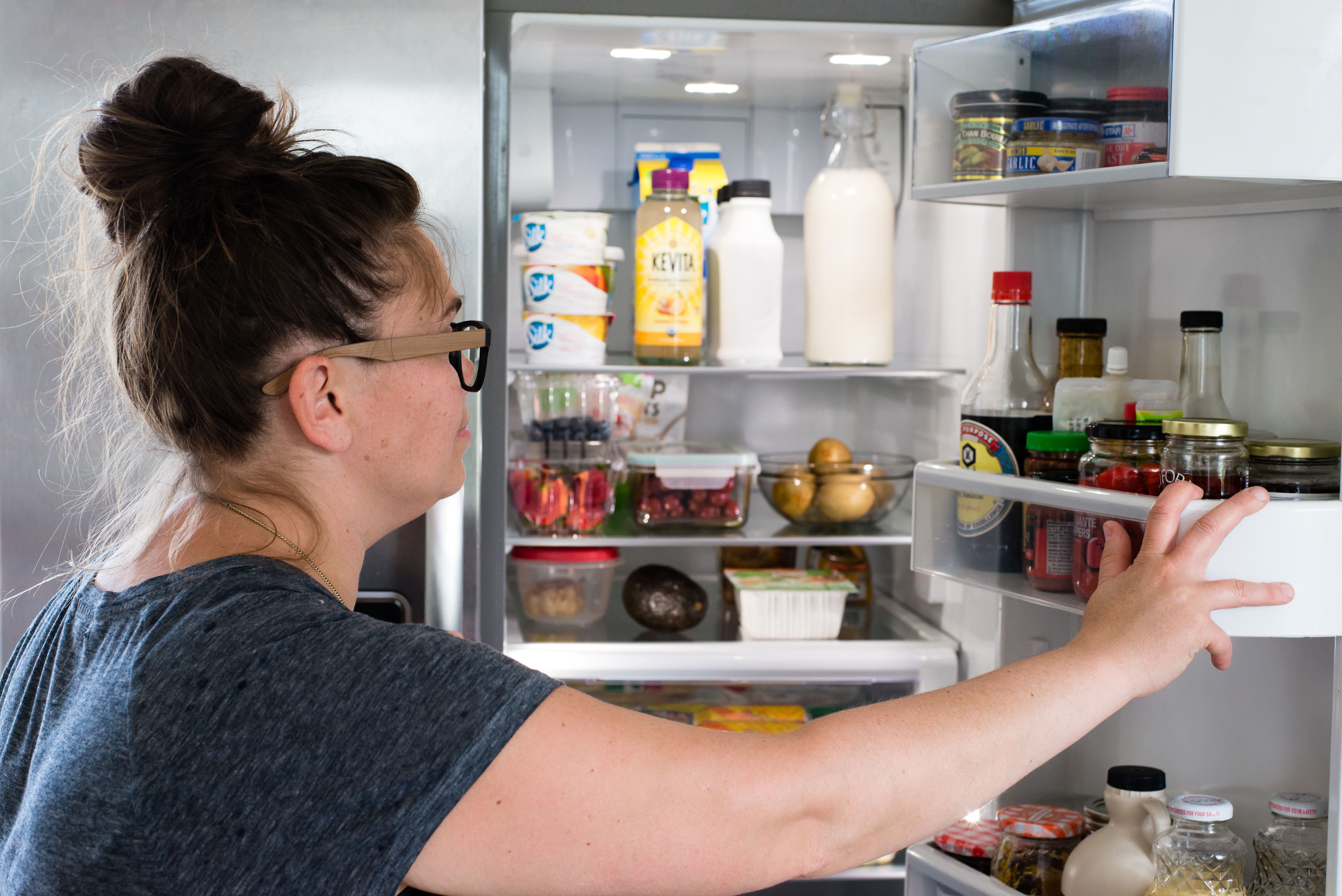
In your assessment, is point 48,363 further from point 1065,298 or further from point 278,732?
point 1065,298

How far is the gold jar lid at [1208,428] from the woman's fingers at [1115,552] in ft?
0.32

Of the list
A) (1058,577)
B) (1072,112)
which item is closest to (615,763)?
(1058,577)

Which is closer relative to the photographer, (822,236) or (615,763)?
(615,763)

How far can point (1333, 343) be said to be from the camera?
3.82 ft

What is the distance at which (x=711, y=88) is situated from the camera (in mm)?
1910

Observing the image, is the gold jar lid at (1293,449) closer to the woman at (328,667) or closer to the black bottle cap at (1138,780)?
the woman at (328,667)

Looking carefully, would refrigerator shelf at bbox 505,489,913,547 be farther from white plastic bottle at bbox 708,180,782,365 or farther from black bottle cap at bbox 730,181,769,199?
black bottle cap at bbox 730,181,769,199

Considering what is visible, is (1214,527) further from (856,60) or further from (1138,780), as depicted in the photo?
(856,60)

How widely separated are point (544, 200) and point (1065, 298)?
844 millimetres

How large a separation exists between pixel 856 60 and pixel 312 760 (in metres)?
1.38

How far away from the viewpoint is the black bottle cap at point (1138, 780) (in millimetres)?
1188

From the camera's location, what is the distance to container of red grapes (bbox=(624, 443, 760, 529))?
5.81ft

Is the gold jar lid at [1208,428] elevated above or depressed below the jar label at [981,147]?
below

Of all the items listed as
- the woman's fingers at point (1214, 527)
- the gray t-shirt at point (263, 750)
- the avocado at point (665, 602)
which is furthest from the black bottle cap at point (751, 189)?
the gray t-shirt at point (263, 750)
